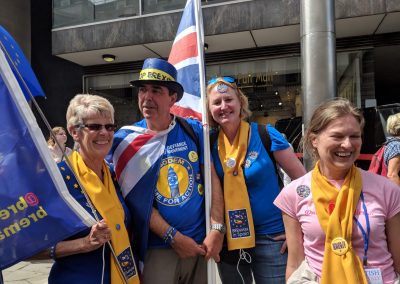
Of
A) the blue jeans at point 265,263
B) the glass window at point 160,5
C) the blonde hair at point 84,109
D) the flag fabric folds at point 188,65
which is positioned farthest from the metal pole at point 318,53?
the glass window at point 160,5

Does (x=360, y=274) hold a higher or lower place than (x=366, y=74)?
lower

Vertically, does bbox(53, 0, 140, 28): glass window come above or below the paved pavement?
above

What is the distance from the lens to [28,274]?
216 inches

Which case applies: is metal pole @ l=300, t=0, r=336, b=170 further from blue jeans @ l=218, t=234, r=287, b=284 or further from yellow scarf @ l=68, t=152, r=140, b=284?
yellow scarf @ l=68, t=152, r=140, b=284

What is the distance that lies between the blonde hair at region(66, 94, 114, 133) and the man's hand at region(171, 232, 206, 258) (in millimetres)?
853

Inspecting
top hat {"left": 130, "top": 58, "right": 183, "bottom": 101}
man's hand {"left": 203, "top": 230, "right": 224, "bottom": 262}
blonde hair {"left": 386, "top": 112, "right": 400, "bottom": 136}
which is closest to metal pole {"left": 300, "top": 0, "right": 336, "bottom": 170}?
blonde hair {"left": 386, "top": 112, "right": 400, "bottom": 136}

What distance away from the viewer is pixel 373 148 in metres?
6.22

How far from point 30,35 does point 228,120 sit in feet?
34.5

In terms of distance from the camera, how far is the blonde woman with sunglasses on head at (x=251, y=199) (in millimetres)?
2562

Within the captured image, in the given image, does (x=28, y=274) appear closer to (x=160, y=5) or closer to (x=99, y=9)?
(x=160, y=5)

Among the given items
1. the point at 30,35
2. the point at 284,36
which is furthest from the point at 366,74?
the point at 30,35

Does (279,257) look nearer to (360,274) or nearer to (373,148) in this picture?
(360,274)

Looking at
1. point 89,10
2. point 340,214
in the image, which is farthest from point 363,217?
point 89,10

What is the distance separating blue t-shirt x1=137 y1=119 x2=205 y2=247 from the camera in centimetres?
242
